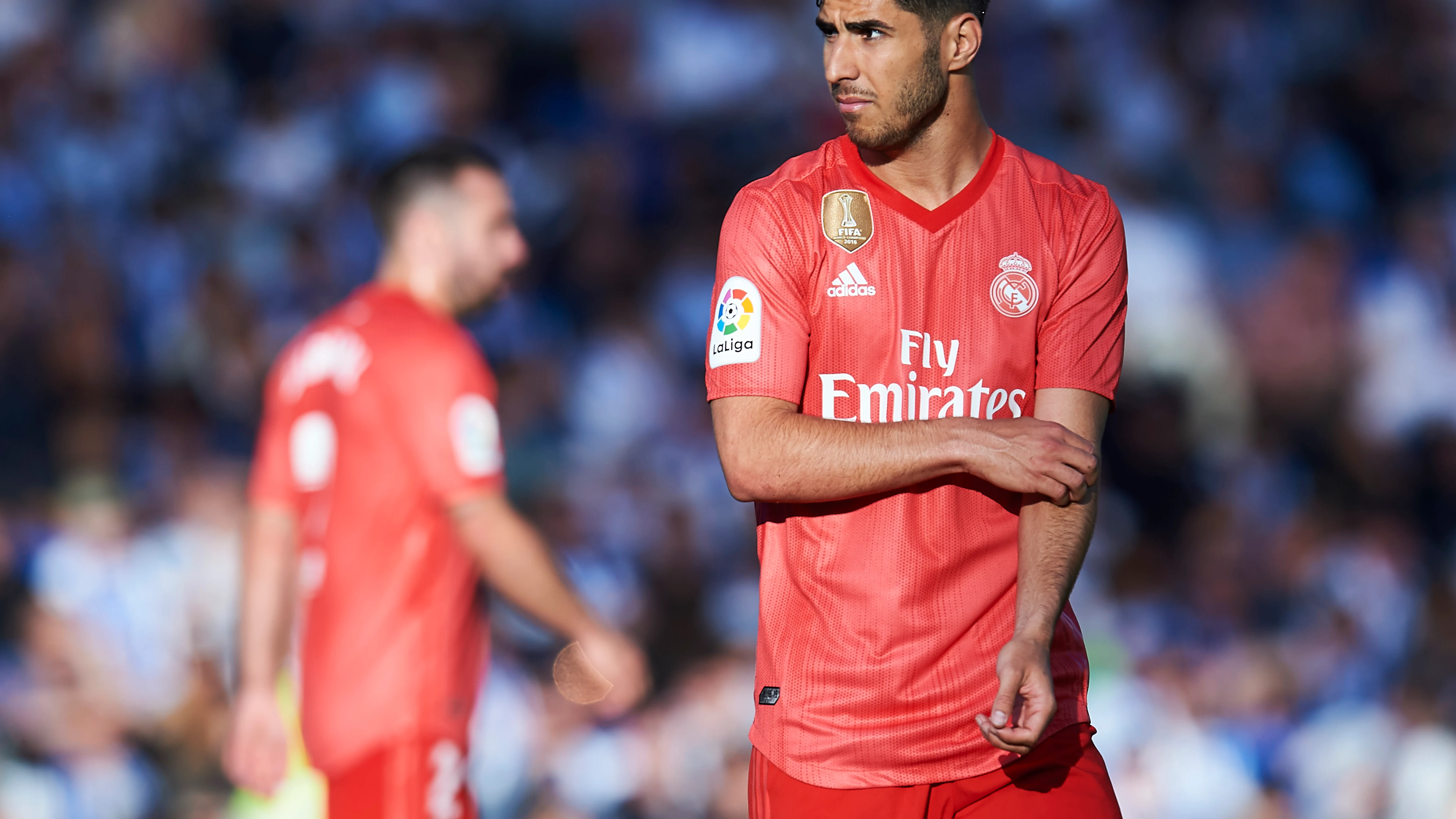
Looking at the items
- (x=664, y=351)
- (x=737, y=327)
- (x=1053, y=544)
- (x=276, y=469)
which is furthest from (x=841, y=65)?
(x=664, y=351)

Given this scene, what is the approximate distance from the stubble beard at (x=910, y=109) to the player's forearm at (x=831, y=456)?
0.58 m

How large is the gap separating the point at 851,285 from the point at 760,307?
7.7 inches

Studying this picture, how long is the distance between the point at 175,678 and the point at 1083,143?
696 cm

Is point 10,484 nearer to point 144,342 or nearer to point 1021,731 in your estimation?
point 144,342

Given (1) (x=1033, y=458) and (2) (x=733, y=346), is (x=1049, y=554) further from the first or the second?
(2) (x=733, y=346)

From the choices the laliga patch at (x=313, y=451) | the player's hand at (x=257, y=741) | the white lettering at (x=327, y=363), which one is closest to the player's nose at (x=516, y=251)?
the white lettering at (x=327, y=363)

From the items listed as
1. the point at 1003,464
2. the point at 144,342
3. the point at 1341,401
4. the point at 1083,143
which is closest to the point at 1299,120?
the point at 1083,143

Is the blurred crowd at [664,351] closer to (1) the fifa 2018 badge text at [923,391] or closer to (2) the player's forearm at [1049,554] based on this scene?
(1) the fifa 2018 badge text at [923,391]

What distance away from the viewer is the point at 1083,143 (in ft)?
33.2

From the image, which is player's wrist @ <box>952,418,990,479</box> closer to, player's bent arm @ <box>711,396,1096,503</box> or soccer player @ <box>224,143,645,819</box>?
player's bent arm @ <box>711,396,1096,503</box>

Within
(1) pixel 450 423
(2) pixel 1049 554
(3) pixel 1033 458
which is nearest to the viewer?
(3) pixel 1033 458

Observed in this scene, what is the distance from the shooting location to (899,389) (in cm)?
286

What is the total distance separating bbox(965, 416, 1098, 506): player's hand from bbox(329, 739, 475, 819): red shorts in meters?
1.97

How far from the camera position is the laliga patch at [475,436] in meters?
3.96
